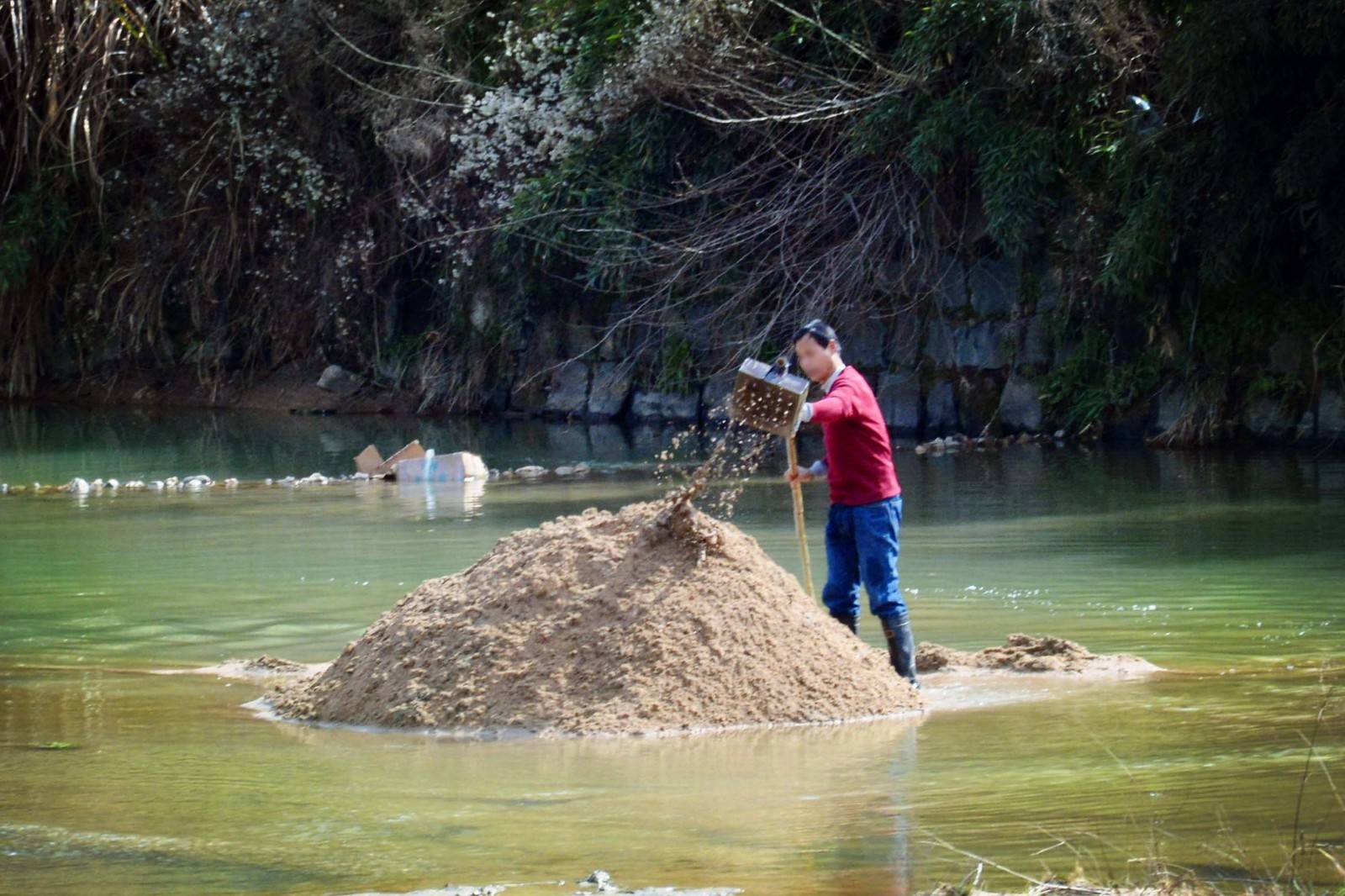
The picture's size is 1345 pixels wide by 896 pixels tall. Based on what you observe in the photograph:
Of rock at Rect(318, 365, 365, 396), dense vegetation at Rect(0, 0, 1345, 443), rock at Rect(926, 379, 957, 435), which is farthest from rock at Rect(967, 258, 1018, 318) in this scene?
rock at Rect(318, 365, 365, 396)

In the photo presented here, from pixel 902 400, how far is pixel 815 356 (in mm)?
12120

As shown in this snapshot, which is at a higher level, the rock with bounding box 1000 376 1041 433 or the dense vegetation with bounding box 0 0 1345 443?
the dense vegetation with bounding box 0 0 1345 443

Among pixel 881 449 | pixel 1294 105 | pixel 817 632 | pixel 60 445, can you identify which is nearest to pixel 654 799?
pixel 817 632

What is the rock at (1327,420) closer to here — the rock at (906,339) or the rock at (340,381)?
the rock at (906,339)

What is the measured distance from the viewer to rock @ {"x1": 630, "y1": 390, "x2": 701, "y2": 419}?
20875 millimetres

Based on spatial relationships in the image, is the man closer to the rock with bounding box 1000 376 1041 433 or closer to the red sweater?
the red sweater

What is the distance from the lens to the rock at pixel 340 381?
2467 cm

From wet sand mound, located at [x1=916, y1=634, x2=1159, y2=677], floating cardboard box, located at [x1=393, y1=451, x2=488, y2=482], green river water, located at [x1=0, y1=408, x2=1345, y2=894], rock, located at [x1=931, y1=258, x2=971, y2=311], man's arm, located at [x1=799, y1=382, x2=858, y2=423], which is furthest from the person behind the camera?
rock, located at [x1=931, y1=258, x2=971, y2=311]

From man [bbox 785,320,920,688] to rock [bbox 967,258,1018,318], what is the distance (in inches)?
459

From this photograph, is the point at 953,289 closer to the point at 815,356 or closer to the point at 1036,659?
the point at 1036,659

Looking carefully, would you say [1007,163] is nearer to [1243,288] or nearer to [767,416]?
[1243,288]

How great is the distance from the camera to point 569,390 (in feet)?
73.4

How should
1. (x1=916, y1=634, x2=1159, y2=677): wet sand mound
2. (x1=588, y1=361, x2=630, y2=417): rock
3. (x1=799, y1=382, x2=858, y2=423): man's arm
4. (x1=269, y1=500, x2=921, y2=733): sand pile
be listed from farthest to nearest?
(x1=588, y1=361, x2=630, y2=417): rock → (x1=916, y1=634, x2=1159, y2=677): wet sand mound → (x1=799, y1=382, x2=858, y2=423): man's arm → (x1=269, y1=500, x2=921, y2=733): sand pile

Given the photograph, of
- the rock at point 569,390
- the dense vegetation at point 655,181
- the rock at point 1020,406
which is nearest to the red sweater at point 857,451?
the dense vegetation at point 655,181
